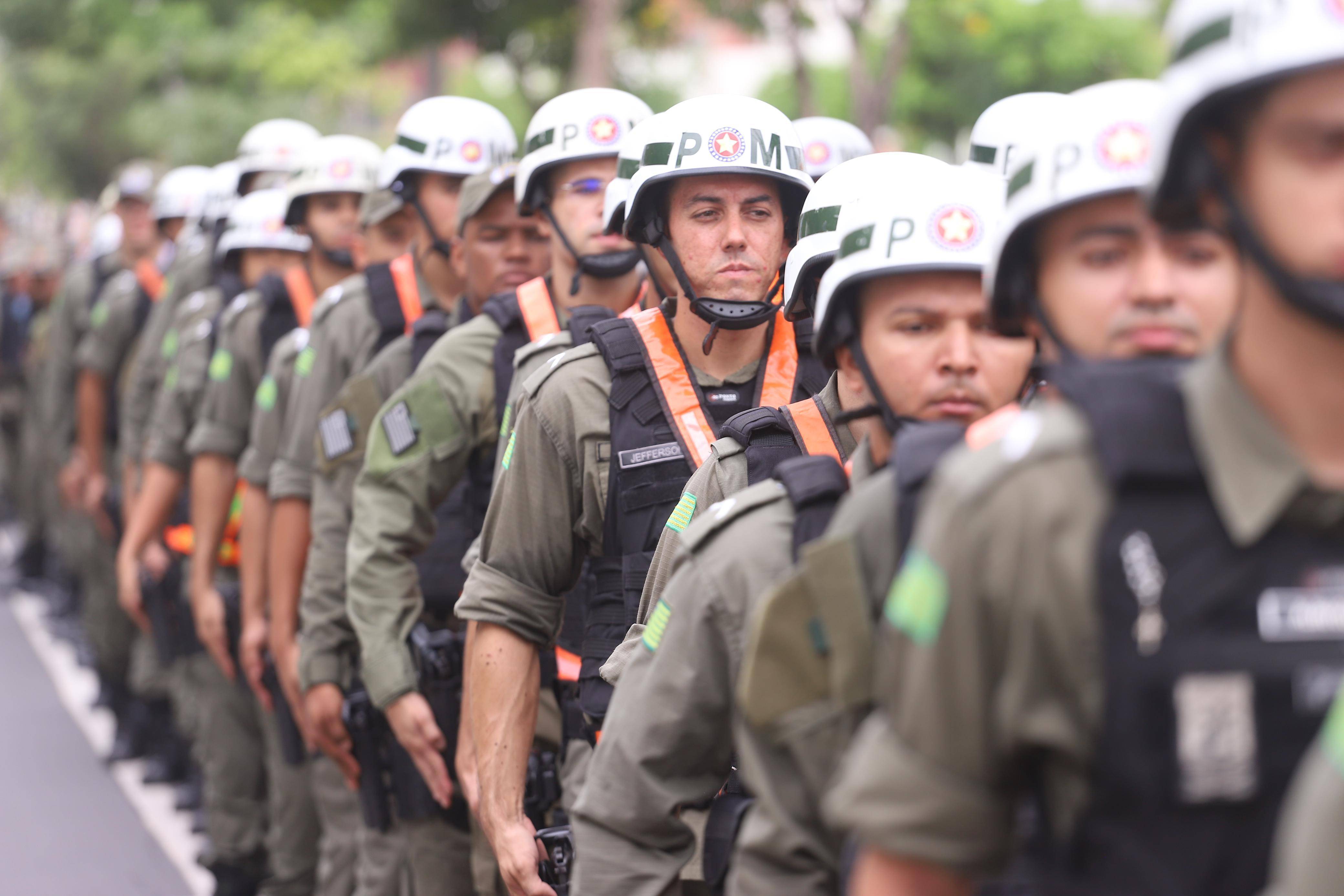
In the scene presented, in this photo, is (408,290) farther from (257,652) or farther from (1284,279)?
(1284,279)

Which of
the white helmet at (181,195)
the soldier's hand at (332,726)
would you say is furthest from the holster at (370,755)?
the white helmet at (181,195)

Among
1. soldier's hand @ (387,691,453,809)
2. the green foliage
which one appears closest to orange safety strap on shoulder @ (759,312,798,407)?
soldier's hand @ (387,691,453,809)

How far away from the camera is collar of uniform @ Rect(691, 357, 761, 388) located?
436 cm

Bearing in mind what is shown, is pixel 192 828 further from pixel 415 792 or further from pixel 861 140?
pixel 861 140

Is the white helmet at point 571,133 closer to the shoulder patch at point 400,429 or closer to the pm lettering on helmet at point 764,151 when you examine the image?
the shoulder patch at point 400,429

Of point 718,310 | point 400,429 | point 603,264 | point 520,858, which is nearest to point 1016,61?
point 603,264

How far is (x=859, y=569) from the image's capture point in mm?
2367

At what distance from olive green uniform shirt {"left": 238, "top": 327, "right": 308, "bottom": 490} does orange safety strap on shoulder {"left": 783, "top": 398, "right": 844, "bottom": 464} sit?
3.69 meters

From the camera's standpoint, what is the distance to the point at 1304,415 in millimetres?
1870

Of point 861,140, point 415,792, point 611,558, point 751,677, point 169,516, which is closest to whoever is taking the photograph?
point 751,677

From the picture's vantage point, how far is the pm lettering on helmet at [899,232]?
9.43 ft

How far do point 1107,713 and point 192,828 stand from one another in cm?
739

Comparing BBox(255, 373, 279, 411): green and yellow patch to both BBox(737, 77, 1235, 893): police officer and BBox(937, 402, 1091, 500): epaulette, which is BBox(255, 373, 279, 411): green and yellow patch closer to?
BBox(737, 77, 1235, 893): police officer

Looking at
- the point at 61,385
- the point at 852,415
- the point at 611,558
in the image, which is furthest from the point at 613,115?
the point at 61,385
